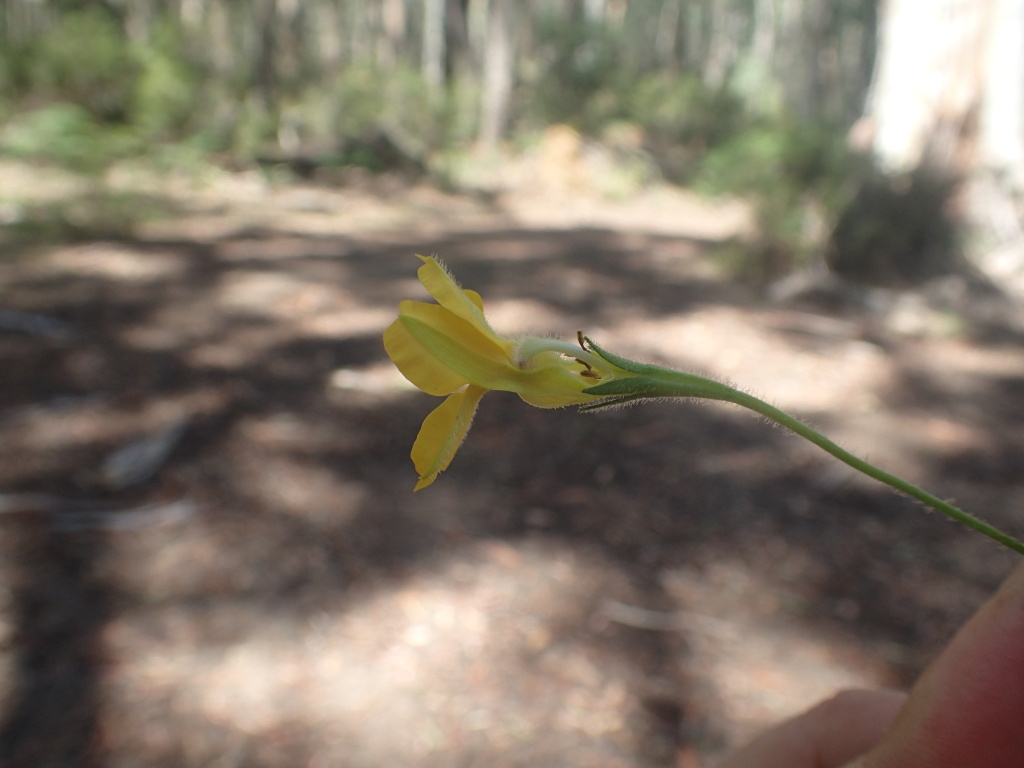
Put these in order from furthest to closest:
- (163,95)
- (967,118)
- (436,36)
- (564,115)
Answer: (436,36) < (564,115) < (163,95) < (967,118)

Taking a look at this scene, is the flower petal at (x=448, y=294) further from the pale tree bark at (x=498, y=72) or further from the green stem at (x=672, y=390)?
the pale tree bark at (x=498, y=72)

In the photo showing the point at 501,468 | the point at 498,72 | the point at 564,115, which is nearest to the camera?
the point at 501,468

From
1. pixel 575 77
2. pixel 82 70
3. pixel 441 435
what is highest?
pixel 441 435

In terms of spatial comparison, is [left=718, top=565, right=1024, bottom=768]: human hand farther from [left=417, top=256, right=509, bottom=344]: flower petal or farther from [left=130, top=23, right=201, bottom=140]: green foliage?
[left=130, top=23, right=201, bottom=140]: green foliage

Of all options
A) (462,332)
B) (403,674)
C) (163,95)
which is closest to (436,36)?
(163,95)

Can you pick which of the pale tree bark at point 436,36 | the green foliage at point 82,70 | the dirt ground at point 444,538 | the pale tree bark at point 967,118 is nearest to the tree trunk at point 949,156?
the pale tree bark at point 967,118

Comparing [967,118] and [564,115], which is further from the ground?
[967,118]

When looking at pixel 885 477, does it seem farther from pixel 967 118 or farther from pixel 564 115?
pixel 564 115

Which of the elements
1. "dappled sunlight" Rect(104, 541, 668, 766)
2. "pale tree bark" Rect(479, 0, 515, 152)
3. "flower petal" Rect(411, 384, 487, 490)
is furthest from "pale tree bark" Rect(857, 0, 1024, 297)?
"pale tree bark" Rect(479, 0, 515, 152)

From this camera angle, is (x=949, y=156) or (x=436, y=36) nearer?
(x=949, y=156)
